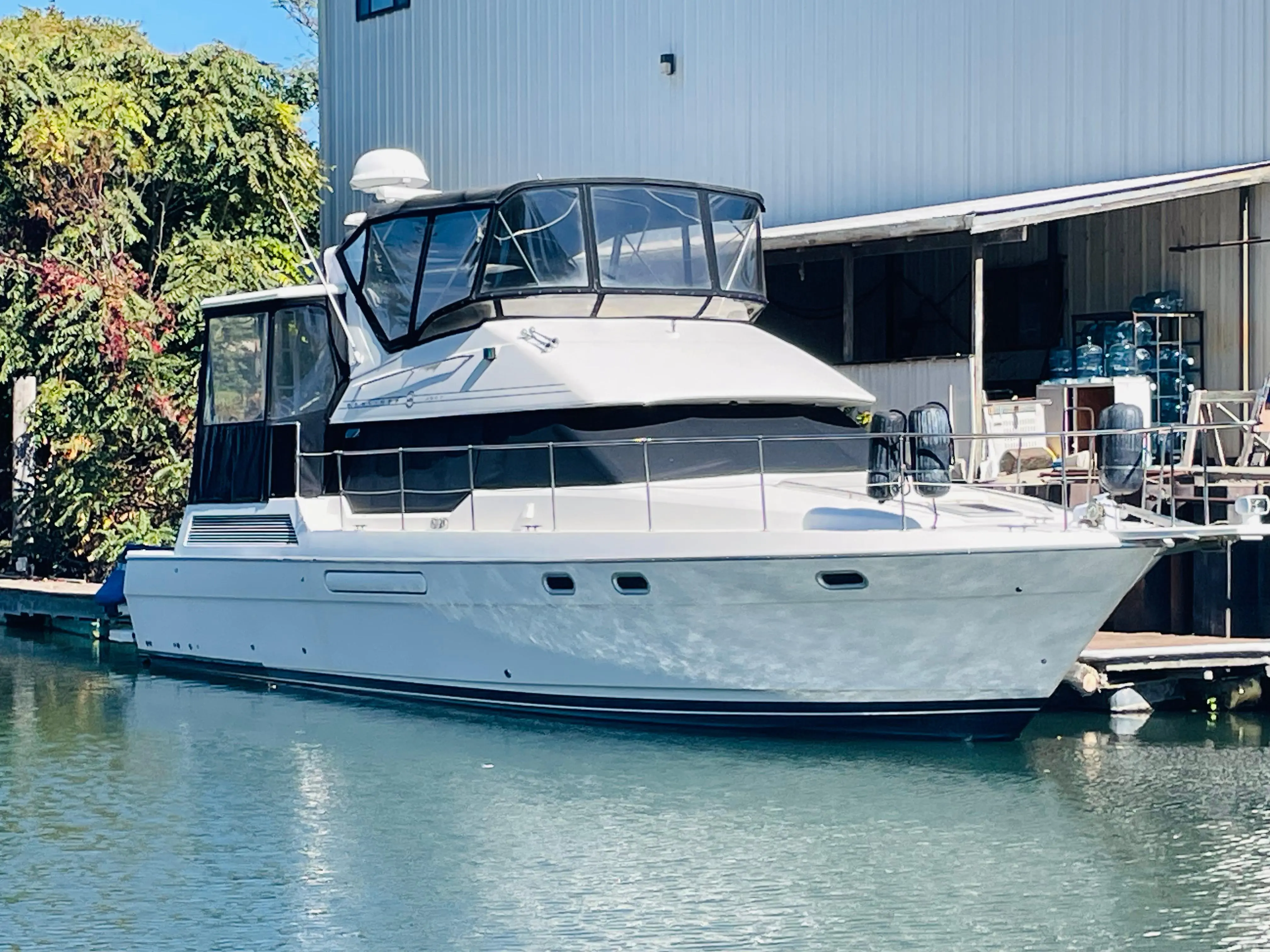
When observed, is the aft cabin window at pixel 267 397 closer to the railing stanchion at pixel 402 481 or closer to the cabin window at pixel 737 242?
the railing stanchion at pixel 402 481

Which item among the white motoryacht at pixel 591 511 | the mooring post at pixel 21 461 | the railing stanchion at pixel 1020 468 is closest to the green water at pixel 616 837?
the white motoryacht at pixel 591 511

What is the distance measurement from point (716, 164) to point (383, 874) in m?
12.7

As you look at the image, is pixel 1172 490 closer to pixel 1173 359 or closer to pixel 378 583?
pixel 378 583

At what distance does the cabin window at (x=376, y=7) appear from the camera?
2286cm

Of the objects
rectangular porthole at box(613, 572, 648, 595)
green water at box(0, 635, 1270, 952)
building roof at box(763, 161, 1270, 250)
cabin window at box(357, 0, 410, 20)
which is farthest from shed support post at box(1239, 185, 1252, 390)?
cabin window at box(357, 0, 410, 20)

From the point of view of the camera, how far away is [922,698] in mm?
10828

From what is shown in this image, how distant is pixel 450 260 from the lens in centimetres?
1263

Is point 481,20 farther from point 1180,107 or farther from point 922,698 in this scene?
point 922,698

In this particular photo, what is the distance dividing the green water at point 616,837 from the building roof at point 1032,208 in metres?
4.67

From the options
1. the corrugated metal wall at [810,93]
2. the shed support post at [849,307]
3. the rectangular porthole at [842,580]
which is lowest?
the rectangular porthole at [842,580]

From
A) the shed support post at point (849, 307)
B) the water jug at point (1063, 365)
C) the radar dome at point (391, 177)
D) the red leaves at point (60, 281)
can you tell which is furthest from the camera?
the red leaves at point (60, 281)

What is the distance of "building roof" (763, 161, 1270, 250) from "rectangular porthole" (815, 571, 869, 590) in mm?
5349

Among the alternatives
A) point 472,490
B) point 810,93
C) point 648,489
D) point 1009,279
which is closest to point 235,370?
point 472,490

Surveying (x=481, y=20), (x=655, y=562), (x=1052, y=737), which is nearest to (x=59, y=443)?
(x=481, y=20)
